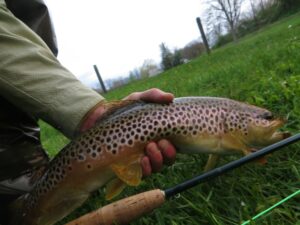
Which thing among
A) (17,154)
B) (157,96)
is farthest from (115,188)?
(17,154)

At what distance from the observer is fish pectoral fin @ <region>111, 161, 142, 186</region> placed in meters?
2.26

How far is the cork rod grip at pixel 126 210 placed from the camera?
2.16 m

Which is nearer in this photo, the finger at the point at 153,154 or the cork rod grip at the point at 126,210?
the cork rod grip at the point at 126,210

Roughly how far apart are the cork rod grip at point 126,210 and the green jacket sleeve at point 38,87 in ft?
2.10

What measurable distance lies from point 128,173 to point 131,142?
0.16m

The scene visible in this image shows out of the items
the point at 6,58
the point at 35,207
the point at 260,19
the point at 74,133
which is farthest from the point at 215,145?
the point at 260,19

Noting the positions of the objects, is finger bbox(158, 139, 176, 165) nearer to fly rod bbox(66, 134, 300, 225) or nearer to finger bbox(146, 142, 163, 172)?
finger bbox(146, 142, 163, 172)

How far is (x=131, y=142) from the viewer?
2.32 metres

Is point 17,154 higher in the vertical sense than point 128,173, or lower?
higher

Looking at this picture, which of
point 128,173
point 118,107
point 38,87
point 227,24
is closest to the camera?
point 128,173

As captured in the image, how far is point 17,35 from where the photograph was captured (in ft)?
8.84

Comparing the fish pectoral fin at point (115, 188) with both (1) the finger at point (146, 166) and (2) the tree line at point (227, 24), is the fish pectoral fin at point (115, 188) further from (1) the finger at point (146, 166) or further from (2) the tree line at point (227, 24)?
(2) the tree line at point (227, 24)

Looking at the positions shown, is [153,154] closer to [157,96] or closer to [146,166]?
[146,166]

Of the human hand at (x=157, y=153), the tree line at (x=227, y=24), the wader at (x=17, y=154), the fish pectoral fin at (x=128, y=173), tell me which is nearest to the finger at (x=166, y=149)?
the human hand at (x=157, y=153)
